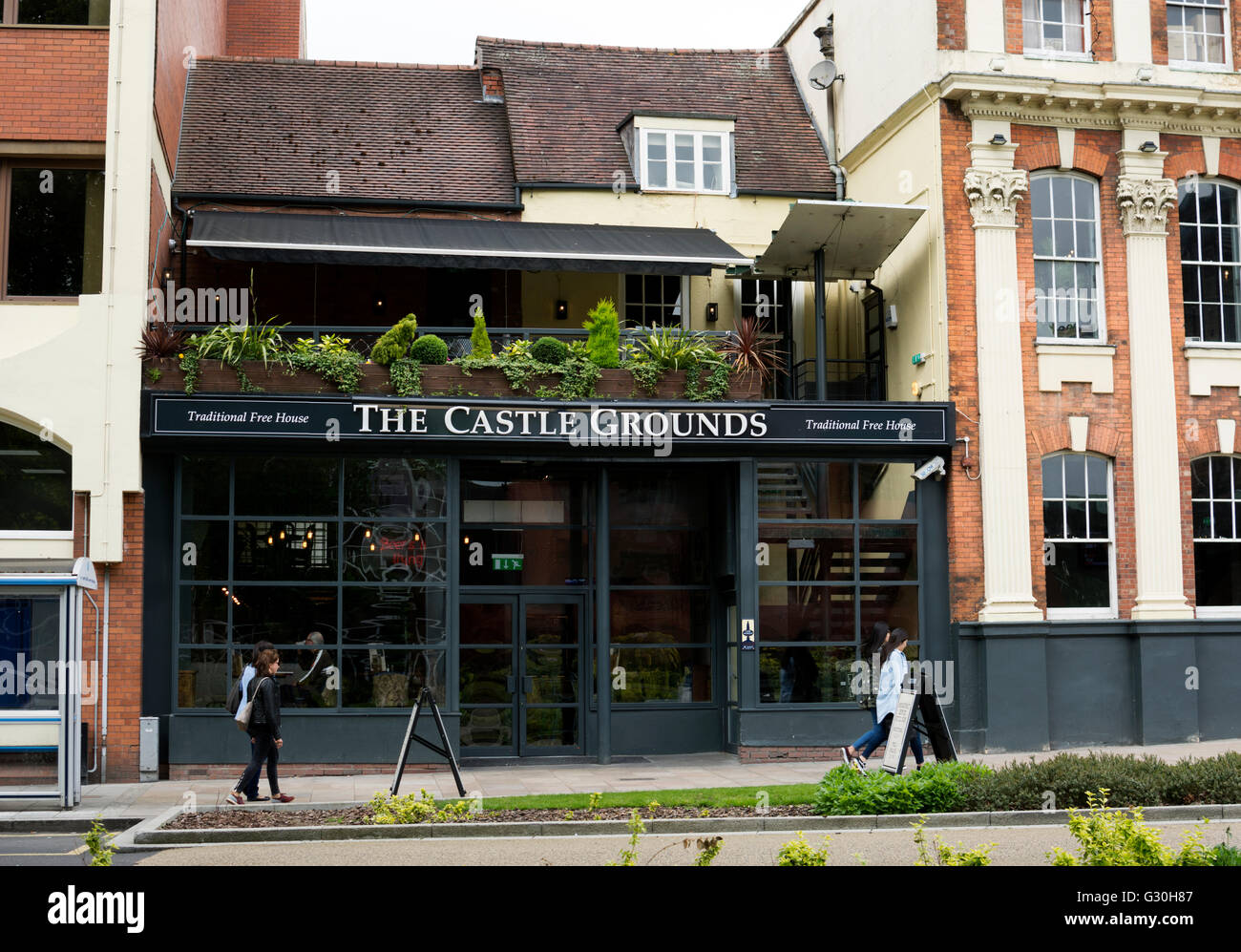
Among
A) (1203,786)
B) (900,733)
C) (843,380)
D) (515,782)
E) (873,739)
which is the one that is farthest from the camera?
(843,380)

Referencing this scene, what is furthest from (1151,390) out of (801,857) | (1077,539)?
(801,857)

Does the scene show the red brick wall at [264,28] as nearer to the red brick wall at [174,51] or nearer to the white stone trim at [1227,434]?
the red brick wall at [174,51]

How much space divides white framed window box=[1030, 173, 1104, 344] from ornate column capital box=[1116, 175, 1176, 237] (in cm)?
40

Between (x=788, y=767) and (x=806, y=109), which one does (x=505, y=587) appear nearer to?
(x=788, y=767)

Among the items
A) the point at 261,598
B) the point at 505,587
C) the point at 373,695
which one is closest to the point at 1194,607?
the point at 505,587

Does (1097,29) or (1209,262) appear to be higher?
(1097,29)

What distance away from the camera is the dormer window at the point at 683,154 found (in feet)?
70.7

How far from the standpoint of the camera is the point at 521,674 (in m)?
18.5

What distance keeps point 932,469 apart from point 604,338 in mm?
5086

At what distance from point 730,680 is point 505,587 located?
139 inches

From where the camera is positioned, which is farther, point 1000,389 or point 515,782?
point 1000,389

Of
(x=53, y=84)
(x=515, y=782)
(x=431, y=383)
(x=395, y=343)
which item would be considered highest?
(x=53, y=84)

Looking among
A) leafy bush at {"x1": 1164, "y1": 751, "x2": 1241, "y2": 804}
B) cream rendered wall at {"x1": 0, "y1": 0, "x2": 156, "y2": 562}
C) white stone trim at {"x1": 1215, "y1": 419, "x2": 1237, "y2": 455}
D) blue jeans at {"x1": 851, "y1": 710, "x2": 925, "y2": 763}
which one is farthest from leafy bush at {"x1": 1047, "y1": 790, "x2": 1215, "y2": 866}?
white stone trim at {"x1": 1215, "y1": 419, "x2": 1237, "y2": 455}

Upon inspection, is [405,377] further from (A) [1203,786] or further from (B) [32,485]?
(A) [1203,786]
